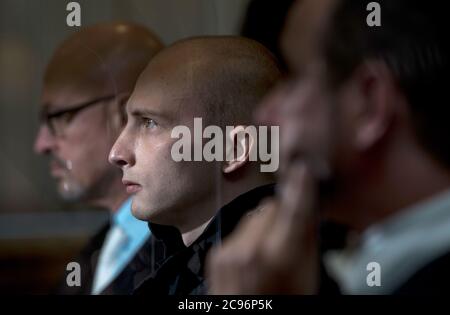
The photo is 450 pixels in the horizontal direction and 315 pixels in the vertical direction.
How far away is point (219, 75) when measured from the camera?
2512 mm

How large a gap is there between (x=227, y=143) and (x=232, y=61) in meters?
0.22

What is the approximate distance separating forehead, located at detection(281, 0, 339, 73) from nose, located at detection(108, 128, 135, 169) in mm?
488

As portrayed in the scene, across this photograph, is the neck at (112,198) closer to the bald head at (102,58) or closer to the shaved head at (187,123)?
the shaved head at (187,123)

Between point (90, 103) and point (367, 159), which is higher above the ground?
point (90, 103)

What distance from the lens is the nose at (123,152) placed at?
2.61 metres

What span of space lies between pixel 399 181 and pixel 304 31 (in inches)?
26.3

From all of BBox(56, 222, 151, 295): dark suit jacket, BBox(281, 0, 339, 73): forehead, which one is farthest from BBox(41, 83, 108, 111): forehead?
BBox(281, 0, 339, 73): forehead

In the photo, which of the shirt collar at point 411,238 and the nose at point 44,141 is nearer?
the shirt collar at point 411,238

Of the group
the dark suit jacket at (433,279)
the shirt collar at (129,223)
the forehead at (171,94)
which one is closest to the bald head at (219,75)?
the forehead at (171,94)

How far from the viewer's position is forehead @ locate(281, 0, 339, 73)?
7.40ft

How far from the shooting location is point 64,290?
2.76m

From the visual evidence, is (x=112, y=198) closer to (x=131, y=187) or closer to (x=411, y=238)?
(x=131, y=187)

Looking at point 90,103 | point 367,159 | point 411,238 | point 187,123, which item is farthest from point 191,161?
point 411,238

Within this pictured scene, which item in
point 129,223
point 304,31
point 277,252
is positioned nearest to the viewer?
point 277,252
